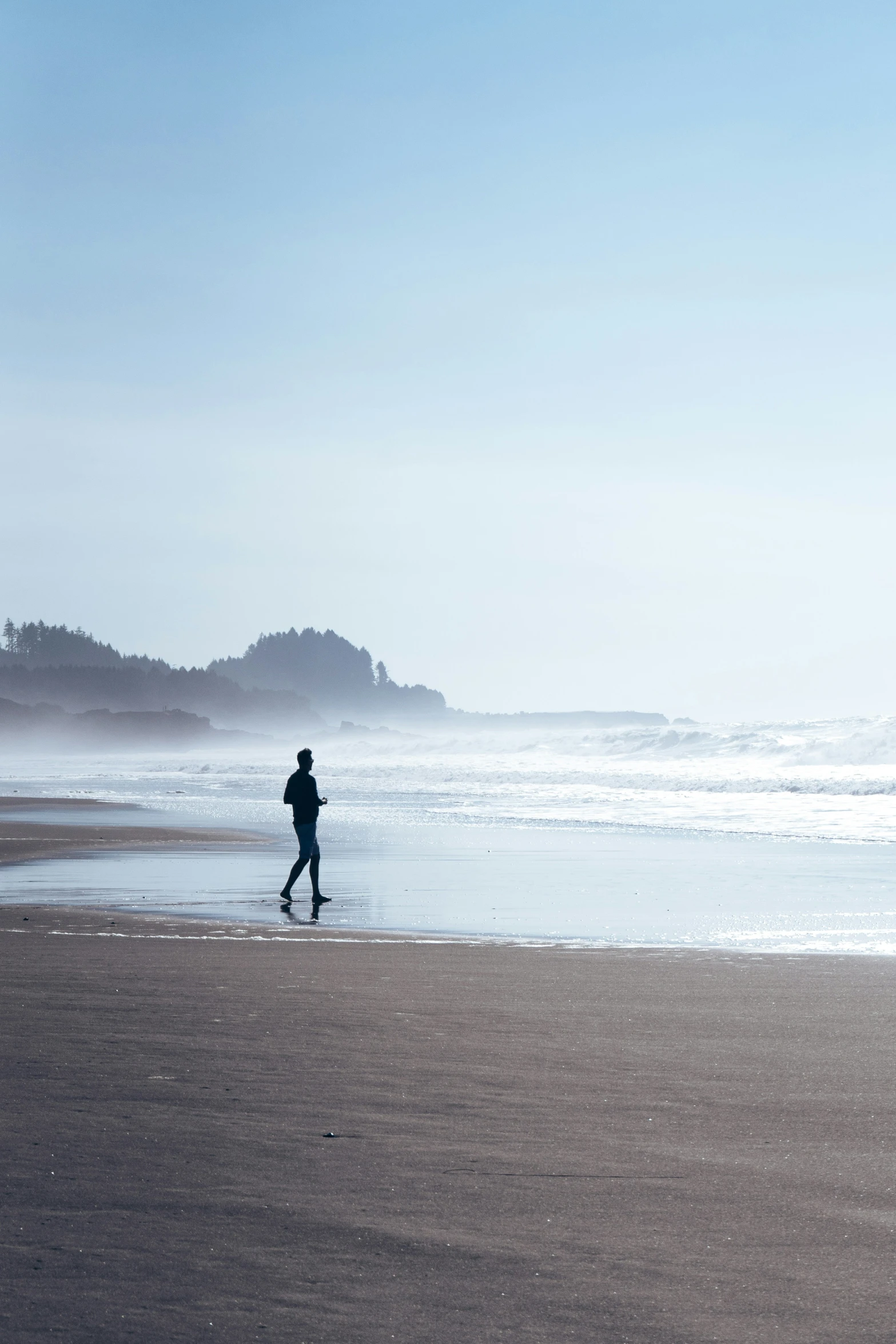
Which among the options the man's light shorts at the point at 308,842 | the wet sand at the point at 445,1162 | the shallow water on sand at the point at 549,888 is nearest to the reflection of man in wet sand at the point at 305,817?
the man's light shorts at the point at 308,842

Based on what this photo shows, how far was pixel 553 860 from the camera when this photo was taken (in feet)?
58.9

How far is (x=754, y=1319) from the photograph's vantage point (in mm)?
3121

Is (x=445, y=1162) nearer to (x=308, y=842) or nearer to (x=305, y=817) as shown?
(x=308, y=842)

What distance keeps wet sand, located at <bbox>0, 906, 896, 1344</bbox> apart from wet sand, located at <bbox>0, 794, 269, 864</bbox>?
12569 mm

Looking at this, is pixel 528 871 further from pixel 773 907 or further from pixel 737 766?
pixel 737 766

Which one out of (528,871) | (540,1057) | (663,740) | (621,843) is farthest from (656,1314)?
(663,740)

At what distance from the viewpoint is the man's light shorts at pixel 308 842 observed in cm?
1362

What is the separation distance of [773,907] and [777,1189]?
8.88 meters

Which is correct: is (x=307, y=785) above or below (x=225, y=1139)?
above

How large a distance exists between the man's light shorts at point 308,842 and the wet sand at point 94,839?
6.58 metres

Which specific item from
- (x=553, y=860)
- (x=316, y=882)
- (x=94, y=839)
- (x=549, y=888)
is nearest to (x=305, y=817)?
(x=316, y=882)

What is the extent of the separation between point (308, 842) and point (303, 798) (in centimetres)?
61

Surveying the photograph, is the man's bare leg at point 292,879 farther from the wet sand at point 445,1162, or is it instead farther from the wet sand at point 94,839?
the wet sand at point 94,839

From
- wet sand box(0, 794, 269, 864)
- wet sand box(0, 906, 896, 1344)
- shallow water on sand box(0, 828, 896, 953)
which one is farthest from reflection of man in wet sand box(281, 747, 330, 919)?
wet sand box(0, 794, 269, 864)
